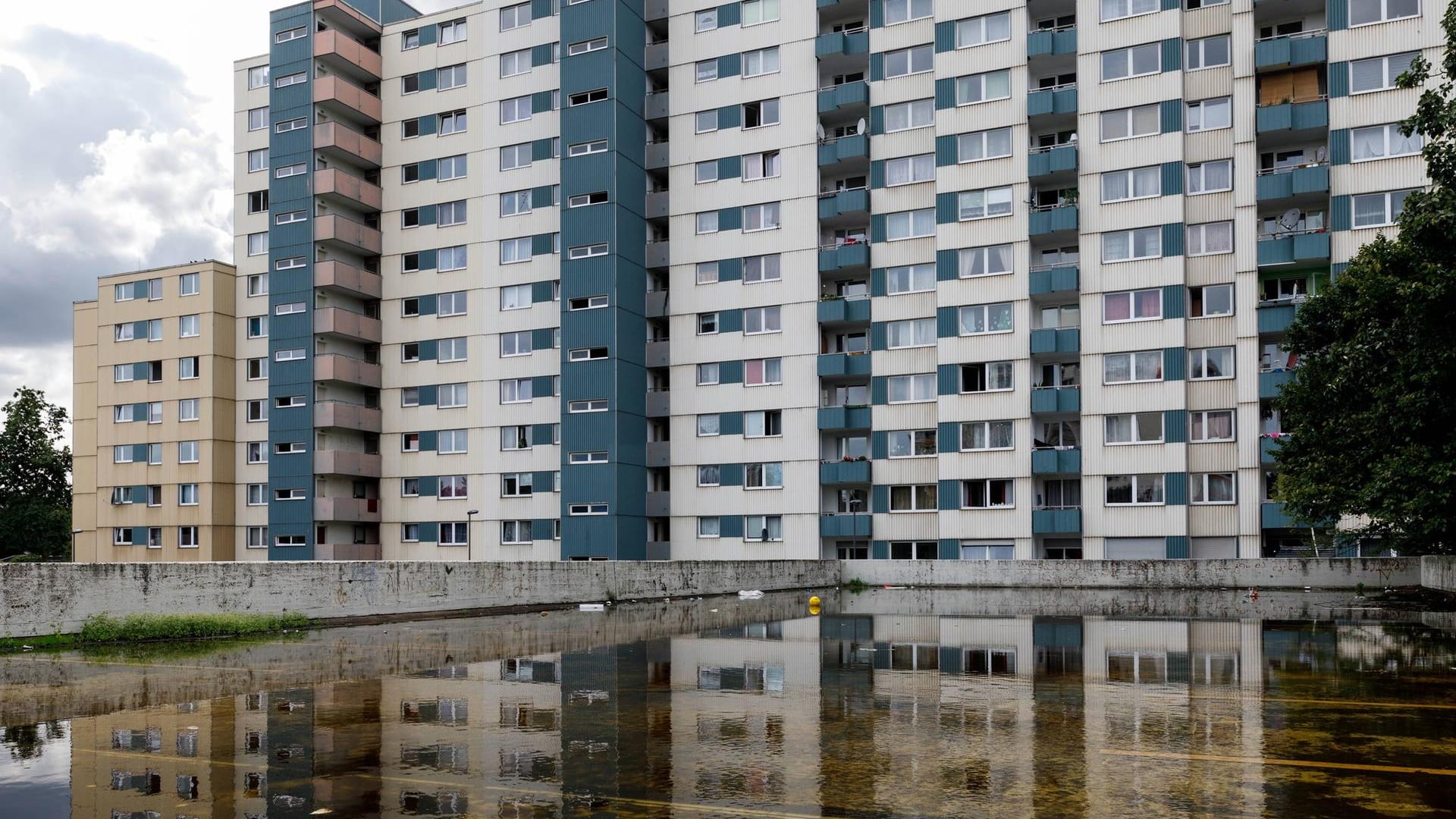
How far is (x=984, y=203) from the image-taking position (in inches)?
2226

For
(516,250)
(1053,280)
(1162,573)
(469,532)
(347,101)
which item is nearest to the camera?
(1162,573)

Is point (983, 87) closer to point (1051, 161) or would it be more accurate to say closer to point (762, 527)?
point (1051, 161)

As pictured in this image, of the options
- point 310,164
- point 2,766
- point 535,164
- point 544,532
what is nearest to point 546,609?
point 2,766

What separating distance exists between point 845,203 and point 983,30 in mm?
11040

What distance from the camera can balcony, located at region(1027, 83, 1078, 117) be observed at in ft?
180

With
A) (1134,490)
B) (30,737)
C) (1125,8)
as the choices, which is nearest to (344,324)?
(1134,490)

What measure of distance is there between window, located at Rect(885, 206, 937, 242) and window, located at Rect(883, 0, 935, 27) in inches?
406

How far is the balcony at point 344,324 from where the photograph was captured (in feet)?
219

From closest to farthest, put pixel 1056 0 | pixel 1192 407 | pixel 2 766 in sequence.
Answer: pixel 2 766 → pixel 1192 407 → pixel 1056 0

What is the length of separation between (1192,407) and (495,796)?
49.0 meters

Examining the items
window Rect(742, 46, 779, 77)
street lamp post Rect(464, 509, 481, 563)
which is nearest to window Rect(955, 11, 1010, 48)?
window Rect(742, 46, 779, 77)

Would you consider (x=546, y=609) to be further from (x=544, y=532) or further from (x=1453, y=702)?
(x=544, y=532)

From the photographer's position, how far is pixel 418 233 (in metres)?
68.9

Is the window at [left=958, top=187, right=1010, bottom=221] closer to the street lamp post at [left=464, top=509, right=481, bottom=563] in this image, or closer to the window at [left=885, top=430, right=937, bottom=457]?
the window at [left=885, top=430, right=937, bottom=457]
